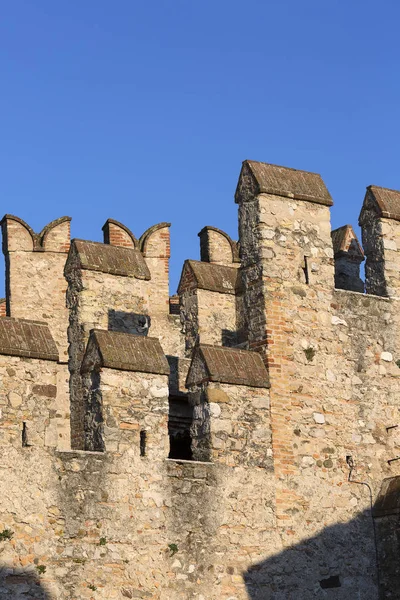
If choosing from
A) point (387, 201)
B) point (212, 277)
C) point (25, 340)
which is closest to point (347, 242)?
point (387, 201)

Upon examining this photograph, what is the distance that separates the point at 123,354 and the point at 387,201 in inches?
204

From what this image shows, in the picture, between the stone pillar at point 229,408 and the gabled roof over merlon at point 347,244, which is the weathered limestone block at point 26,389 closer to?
the stone pillar at point 229,408

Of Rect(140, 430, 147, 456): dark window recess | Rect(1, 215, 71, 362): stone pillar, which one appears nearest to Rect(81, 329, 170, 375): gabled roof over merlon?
Rect(140, 430, 147, 456): dark window recess

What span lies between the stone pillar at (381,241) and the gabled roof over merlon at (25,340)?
215 inches

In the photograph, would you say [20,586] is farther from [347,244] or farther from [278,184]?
[347,244]

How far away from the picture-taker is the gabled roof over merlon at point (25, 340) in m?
13.5

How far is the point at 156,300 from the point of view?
19250 millimetres

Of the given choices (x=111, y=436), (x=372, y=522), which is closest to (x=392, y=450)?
(x=372, y=522)

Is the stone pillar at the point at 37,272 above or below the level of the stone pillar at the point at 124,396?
above

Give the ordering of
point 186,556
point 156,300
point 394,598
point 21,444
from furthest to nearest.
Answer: point 156,300, point 394,598, point 186,556, point 21,444

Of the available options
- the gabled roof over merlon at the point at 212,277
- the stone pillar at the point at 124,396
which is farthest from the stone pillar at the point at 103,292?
the stone pillar at the point at 124,396

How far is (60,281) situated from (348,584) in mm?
7425

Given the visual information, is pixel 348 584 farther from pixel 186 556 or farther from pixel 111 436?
pixel 111 436

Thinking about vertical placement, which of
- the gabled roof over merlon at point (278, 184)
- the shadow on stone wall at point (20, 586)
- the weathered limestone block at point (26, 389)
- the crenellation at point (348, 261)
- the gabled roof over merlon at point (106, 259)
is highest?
the gabled roof over merlon at point (278, 184)
